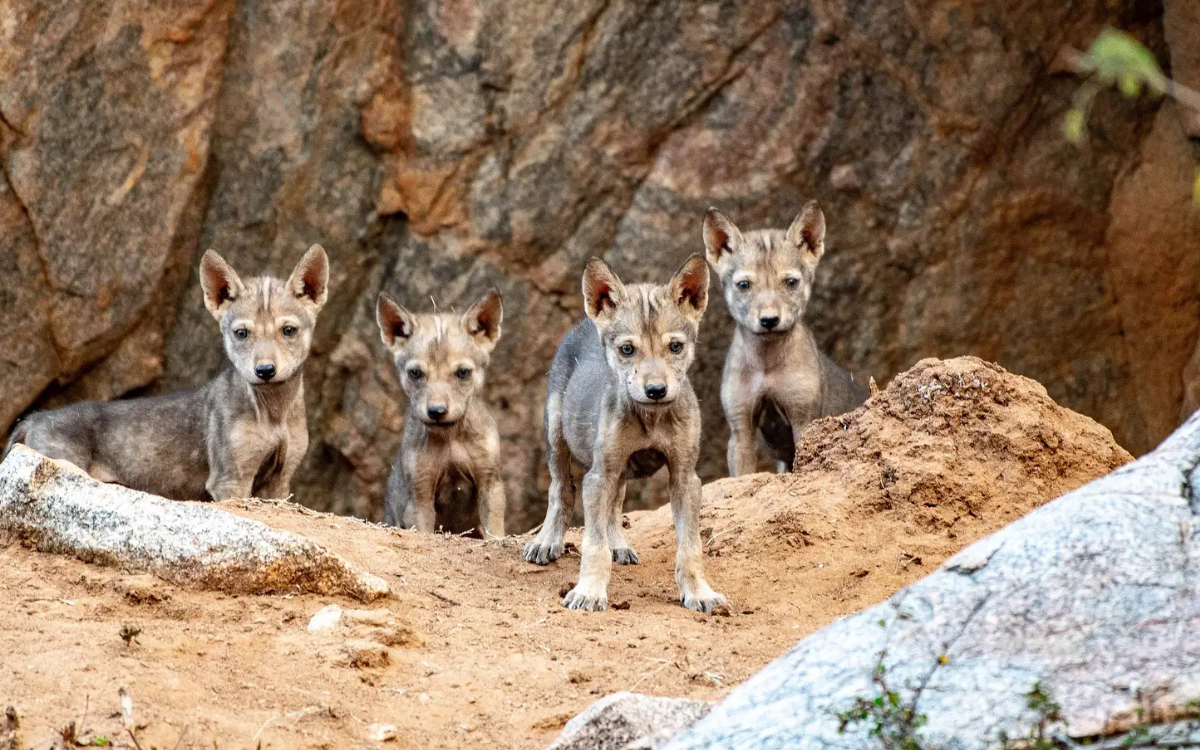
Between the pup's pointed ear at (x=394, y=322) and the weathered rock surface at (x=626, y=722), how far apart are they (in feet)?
17.3

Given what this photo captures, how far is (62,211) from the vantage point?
11102mm

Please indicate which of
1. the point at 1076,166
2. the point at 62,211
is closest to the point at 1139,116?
the point at 1076,166

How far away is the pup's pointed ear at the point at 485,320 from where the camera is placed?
9.82m

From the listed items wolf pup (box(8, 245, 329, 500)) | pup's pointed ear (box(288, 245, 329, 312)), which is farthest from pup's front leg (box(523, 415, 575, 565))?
pup's pointed ear (box(288, 245, 329, 312))

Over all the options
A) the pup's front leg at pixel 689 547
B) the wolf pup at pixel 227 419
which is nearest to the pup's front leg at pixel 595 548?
the pup's front leg at pixel 689 547

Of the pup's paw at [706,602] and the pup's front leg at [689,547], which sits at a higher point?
the pup's front leg at [689,547]

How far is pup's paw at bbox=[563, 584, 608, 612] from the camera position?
22.1 ft

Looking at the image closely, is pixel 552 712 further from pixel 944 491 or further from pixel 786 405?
pixel 786 405

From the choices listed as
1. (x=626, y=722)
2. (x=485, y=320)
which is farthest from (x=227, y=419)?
(x=626, y=722)

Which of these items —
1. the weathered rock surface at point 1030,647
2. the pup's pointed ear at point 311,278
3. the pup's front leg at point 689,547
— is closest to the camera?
the weathered rock surface at point 1030,647

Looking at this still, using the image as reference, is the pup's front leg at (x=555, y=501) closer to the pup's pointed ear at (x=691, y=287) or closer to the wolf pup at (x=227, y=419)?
the pup's pointed ear at (x=691, y=287)

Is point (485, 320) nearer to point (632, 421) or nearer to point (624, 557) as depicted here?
point (624, 557)

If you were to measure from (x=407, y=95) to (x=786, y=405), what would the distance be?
4.02 m

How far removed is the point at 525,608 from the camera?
6.71m
